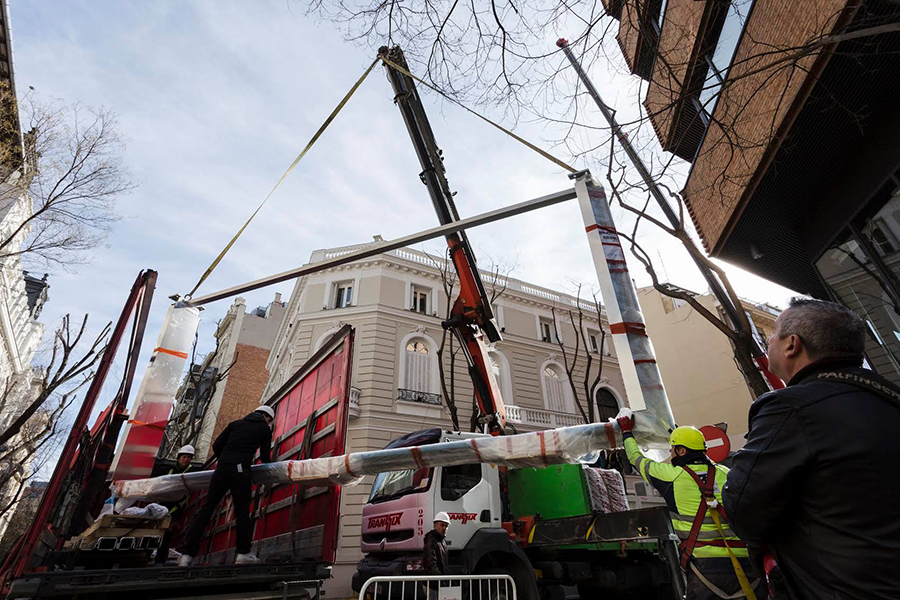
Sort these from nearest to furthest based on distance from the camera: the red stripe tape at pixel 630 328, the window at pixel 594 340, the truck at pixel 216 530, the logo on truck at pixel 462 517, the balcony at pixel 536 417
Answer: the truck at pixel 216 530 < the red stripe tape at pixel 630 328 < the logo on truck at pixel 462 517 < the balcony at pixel 536 417 < the window at pixel 594 340

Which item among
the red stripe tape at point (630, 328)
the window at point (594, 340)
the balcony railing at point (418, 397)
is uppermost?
the window at point (594, 340)

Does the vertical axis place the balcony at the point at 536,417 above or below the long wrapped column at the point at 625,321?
above

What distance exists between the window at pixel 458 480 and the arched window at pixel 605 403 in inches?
676

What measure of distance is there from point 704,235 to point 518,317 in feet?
44.5

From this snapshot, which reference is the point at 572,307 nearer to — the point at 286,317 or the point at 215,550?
the point at 286,317


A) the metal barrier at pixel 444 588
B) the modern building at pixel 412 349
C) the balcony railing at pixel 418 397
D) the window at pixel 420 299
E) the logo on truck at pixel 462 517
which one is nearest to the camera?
the metal barrier at pixel 444 588

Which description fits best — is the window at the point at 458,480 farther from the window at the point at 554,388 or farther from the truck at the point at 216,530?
the window at the point at 554,388

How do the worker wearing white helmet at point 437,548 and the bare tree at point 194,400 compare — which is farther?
the bare tree at point 194,400

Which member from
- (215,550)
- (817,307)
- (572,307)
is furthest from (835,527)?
(572,307)

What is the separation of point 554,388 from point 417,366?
7.39 m

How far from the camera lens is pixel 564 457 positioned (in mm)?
3846

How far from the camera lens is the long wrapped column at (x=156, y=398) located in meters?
4.68

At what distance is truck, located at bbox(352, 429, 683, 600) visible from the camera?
5453 mm

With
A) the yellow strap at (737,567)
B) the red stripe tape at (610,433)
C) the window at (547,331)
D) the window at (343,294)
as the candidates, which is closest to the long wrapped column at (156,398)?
the red stripe tape at (610,433)
